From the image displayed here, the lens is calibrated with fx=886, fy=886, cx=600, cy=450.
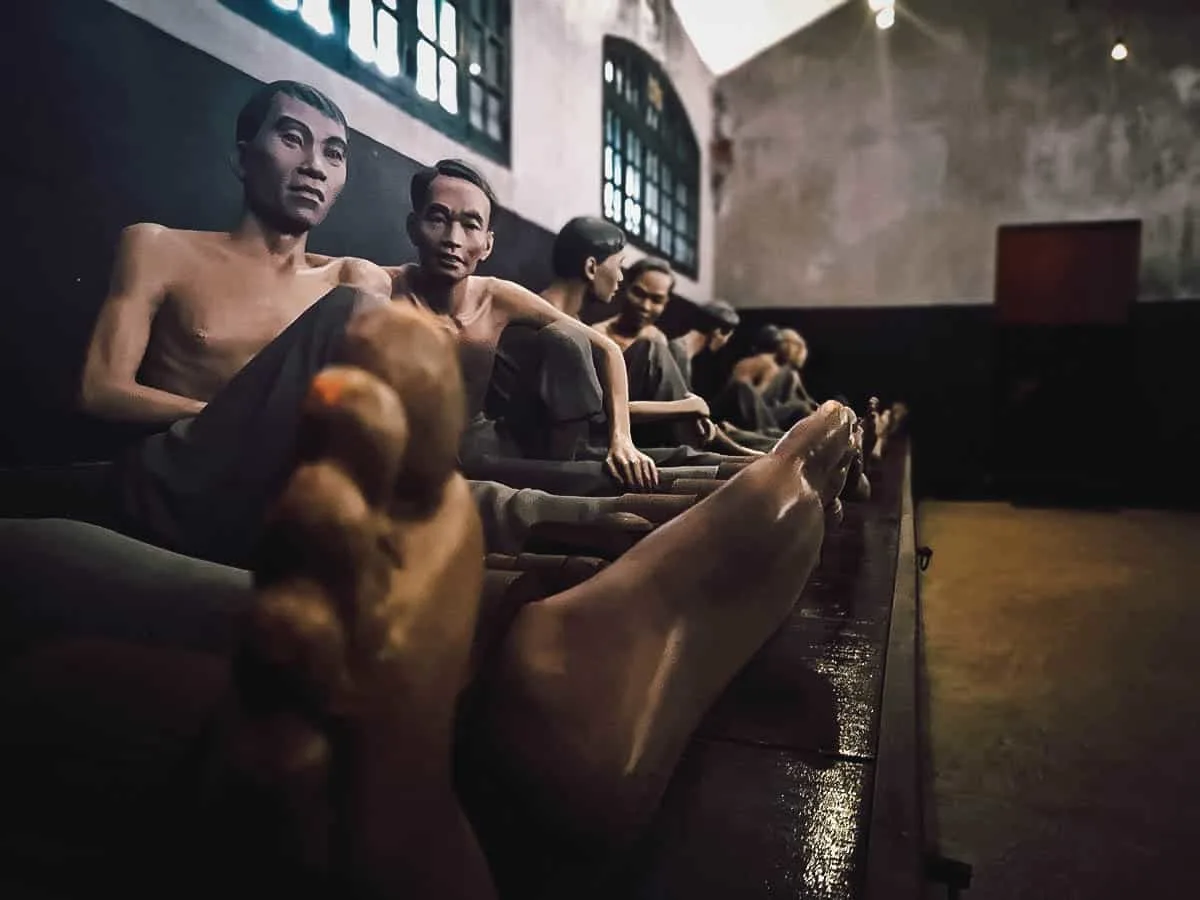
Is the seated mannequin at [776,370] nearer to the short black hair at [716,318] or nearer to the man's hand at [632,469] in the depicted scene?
the short black hair at [716,318]

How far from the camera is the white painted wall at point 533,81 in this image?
129 cm

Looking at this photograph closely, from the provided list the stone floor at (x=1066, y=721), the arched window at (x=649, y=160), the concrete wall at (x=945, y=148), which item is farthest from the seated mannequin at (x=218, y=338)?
the concrete wall at (x=945, y=148)

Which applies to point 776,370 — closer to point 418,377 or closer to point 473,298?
point 473,298

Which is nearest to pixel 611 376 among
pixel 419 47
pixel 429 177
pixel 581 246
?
pixel 581 246

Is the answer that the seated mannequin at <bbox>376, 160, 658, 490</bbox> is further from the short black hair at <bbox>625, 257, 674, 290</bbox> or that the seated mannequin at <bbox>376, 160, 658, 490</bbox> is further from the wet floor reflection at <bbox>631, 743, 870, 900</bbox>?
the short black hair at <bbox>625, 257, 674, 290</bbox>

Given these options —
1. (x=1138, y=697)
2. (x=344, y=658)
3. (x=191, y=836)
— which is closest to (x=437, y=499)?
(x=344, y=658)

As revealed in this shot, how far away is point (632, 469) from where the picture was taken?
1507 mm

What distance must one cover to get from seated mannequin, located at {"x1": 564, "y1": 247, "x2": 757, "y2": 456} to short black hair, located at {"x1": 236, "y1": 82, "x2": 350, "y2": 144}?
84 cm

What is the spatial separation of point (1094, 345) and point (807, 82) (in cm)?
270

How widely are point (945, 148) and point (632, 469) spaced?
5521mm

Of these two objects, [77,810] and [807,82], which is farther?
[807,82]

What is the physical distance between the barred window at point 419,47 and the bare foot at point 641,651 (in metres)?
1.07

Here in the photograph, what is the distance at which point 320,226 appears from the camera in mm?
1221

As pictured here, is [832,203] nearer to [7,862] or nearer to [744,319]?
[744,319]
